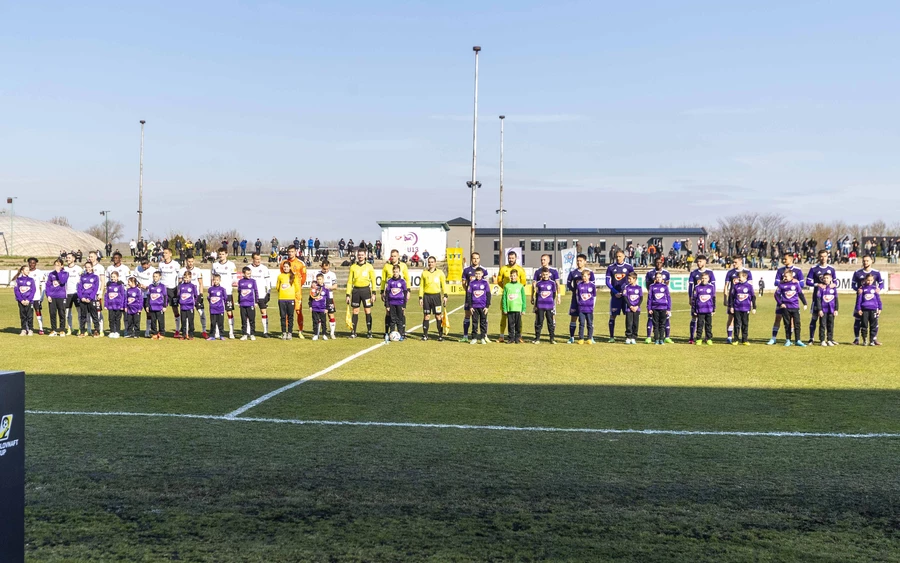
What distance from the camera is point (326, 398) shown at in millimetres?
9812

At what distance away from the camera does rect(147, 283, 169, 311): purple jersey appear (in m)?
17.8

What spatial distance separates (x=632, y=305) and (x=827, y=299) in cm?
419

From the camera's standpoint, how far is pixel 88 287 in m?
18.1

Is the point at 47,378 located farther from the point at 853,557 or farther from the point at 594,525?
the point at 853,557

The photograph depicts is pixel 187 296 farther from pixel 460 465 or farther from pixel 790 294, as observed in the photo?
pixel 790 294

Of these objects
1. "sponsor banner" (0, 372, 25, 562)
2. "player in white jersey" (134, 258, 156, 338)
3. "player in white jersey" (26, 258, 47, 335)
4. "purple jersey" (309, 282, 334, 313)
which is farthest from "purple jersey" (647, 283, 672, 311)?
"sponsor banner" (0, 372, 25, 562)

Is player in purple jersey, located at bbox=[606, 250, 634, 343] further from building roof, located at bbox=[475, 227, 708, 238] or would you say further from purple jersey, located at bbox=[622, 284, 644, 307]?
building roof, located at bbox=[475, 227, 708, 238]

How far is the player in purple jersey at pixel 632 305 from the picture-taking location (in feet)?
56.4

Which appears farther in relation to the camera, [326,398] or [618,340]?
[618,340]

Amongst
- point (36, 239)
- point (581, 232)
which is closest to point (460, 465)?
point (581, 232)

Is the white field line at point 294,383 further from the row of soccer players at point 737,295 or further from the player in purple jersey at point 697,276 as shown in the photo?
the player in purple jersey at point 697,276

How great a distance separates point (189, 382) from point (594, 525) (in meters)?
7.67

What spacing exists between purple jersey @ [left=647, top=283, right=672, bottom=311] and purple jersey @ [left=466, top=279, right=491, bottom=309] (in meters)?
3.58

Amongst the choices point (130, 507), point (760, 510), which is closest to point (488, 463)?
point (760, 510)
